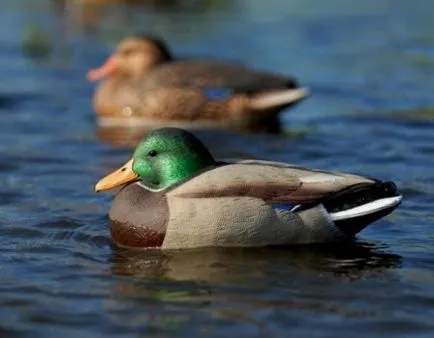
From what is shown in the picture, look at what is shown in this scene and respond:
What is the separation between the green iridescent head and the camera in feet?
25.8

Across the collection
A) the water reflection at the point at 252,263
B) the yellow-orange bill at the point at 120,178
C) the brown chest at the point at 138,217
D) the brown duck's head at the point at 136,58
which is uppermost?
the brown duck's head at the point at 136,58

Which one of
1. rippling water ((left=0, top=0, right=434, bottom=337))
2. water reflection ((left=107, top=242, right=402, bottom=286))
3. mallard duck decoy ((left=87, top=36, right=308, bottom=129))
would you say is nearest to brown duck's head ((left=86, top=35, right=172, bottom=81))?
mallard duck decoy ((left=87, top=36, right=308, bottom=129))

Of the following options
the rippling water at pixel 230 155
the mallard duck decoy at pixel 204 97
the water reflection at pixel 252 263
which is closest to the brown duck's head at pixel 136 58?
the mallard duck decoy at pixel 204 97

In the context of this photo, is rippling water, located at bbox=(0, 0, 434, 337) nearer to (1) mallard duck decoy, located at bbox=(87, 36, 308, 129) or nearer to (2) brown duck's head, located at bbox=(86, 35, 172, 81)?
(1) mallard duck decoy, located at bbox=(87, 36, 308, 129)

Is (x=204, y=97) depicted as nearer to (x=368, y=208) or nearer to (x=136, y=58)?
(x=136, y=58)

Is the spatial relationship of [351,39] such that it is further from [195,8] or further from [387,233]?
[387,233]

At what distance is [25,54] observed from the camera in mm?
16781

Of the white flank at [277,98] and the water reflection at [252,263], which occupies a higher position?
the white flank at [277,98]

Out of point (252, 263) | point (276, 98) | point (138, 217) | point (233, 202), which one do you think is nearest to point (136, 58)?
point (276, 98)

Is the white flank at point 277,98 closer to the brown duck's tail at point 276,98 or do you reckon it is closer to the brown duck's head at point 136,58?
the brown duck's tail at point 276,98

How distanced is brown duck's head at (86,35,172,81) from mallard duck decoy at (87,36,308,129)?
0.31 meters

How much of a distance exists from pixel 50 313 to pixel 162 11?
49.1ft

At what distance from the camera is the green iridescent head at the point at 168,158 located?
25.8ft

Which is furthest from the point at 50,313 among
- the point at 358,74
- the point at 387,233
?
the point at 358,74
